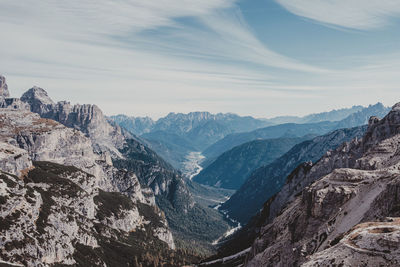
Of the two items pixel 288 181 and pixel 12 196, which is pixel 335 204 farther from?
pixel 12 196

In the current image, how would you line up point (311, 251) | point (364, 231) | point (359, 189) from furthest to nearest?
point (359, 189), point (311, 251), point (364, 231)

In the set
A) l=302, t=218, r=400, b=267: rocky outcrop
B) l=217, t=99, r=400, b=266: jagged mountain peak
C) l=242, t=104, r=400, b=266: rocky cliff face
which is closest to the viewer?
l=302, t=218, r=400, b=267: rocky outcrop

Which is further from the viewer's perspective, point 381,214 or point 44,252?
point 44,252

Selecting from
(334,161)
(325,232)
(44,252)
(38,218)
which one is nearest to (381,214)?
(325,232)

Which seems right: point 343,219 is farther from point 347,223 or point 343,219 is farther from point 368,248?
point 368,248

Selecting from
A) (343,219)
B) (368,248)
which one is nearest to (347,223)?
(343,219)

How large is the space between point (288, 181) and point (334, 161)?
49.8 metres

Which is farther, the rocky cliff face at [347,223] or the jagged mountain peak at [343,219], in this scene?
the jagged mountain peak at [343,219]

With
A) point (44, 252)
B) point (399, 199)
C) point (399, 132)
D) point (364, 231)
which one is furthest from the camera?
point (44, 252)

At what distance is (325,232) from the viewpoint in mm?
51156

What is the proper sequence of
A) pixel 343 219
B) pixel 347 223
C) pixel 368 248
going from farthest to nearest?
pixel 343 219, pixel 347 223, pixel 368 248

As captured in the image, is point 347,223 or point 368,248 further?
point 347,223

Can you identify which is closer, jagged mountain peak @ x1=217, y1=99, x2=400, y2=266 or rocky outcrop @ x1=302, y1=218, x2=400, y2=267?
Result: rocky outcrop @ x1=302, y1=218, x2=400, y2=267

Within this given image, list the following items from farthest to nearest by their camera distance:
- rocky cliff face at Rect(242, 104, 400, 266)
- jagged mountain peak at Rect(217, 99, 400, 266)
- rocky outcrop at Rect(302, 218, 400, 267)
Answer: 1. jagged mountain peak at Rect(217, 99, 400, 266)
2. rocky cliff face at Rect(242, 104, 400, 266)
3. rocky outcrop at Rect(302, 218, 400, 267)
